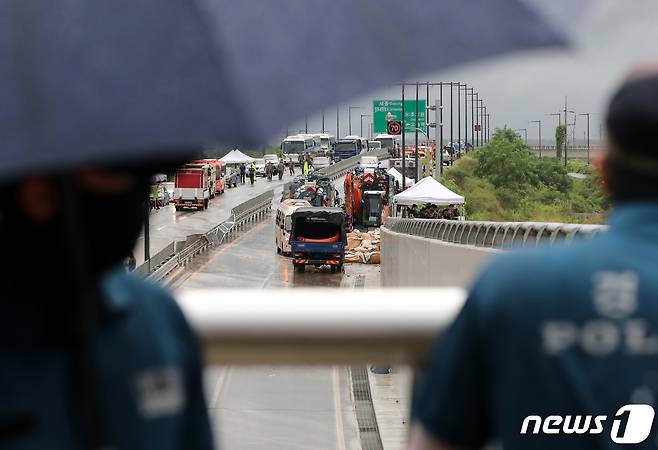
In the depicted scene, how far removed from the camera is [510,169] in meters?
93.9

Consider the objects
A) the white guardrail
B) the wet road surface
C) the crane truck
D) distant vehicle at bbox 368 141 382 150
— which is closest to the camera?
the white guardrail

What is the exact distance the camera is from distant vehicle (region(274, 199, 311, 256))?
206ft

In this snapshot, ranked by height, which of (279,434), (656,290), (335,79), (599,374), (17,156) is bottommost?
(279,434)

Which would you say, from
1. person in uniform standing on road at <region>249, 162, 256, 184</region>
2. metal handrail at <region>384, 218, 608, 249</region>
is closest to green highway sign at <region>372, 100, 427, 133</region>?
person in uniform standing on road at <region>249, 162, 256, 184</region>

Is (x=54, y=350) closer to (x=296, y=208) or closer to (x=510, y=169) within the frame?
(x=296, y=208)

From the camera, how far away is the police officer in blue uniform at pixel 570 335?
2.46 metres

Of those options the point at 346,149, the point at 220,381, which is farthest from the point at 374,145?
the point at 220,381

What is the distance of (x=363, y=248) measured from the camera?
69.4 m

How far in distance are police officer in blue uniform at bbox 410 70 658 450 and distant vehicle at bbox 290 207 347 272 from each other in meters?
56.5

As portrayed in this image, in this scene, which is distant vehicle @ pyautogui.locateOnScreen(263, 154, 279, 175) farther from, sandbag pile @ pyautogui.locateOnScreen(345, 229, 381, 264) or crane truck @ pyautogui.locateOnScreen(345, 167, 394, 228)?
sandbag pile @ pyautogui.locateOnScreen(345, 229, 381, 264)

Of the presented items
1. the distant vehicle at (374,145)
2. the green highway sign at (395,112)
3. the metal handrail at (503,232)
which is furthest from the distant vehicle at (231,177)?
the metal handrail at (503,232)

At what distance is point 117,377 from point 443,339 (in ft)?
2.71

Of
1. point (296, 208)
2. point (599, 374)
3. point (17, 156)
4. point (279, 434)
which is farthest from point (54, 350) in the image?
point (296, 208)

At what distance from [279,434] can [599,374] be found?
79.0ft
